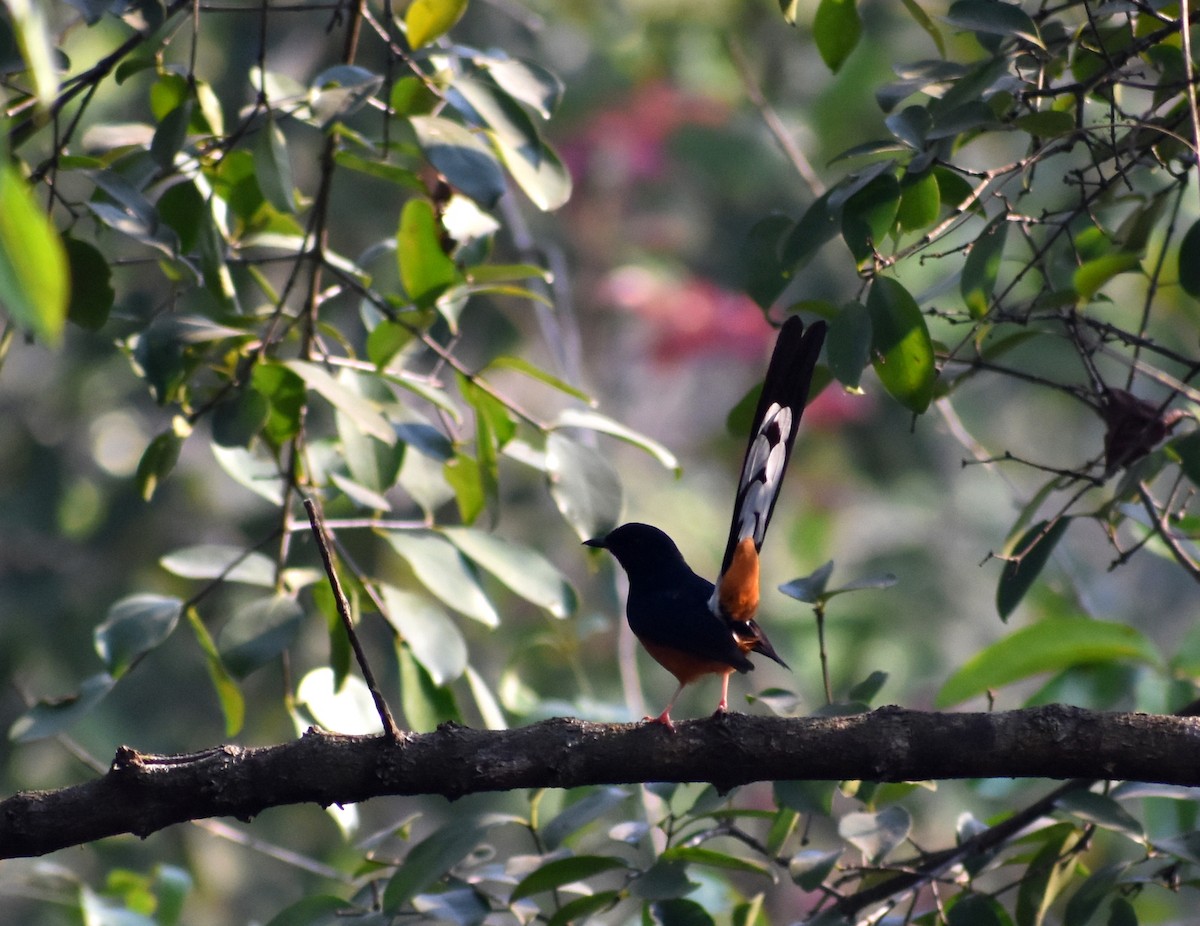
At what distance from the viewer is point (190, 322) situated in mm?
2250

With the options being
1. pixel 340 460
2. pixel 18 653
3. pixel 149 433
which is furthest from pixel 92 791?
pixel 149 433

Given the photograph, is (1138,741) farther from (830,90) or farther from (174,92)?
(830,90)

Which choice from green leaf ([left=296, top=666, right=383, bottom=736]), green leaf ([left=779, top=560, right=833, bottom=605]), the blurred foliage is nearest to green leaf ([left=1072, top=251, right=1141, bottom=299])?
the blurred foliage

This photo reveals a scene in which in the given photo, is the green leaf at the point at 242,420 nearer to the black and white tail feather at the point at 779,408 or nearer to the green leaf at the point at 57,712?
the green leaf at the point at 57,712

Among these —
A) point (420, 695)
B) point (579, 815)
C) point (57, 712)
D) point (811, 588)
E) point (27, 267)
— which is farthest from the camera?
point (420, 695)

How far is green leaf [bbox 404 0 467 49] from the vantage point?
2.22 m

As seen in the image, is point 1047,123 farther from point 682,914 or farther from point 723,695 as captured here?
point 682,914

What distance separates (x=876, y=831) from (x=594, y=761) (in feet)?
2.02

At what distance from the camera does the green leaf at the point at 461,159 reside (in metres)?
2.11

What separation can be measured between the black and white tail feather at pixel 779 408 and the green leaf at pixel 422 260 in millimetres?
645

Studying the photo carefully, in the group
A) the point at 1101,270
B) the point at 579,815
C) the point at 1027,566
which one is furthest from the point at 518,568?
the point at 1101,270

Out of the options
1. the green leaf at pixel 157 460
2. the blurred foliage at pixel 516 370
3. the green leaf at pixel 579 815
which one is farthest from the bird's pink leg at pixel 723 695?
the green leaf at pixel 157 460

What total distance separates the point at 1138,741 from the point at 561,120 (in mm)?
6567

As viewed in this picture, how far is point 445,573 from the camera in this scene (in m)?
2.49
